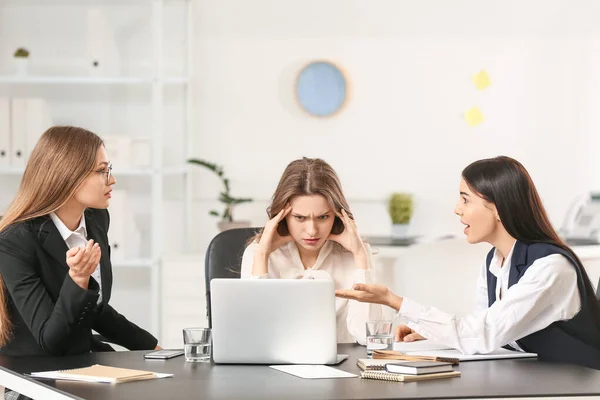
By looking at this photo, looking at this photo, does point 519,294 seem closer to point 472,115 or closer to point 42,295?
point 42,295

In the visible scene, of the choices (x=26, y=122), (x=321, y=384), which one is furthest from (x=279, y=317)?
(x=26, y=122)

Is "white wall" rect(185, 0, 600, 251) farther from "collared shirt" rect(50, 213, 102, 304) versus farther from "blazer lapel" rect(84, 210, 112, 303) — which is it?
"collared shirt" rect(50, 213, 102, 304)

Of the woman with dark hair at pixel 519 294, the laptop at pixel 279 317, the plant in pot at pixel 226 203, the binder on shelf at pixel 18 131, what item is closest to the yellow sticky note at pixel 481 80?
the plant in pot at pixel 226 203

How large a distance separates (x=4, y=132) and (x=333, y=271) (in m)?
2.44

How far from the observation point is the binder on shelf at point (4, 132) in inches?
184

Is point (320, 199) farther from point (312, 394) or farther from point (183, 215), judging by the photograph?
point (183, 215)

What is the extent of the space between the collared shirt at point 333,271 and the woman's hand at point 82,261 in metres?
0.62

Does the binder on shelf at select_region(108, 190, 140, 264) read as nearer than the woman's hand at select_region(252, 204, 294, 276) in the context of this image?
No

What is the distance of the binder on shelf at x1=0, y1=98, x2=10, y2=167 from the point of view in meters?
4.67

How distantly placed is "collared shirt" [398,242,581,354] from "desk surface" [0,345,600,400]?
0.09 meters

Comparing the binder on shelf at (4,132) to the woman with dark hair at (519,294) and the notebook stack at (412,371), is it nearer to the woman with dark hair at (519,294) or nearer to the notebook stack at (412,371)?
the woman with dark hair at (519,294)

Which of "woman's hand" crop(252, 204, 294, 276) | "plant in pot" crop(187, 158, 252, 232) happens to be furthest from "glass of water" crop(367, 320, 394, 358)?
"plant in pot" crop(187, 158, 252, 232)

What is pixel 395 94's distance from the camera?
5.25m

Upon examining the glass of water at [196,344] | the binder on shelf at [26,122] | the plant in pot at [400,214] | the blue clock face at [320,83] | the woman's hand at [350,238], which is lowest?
the glass of water at [196,344]
